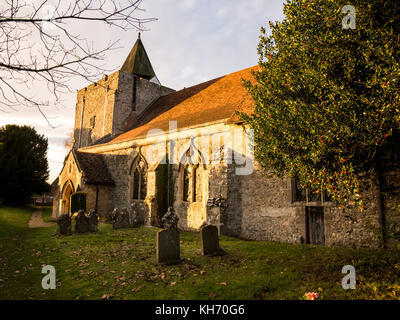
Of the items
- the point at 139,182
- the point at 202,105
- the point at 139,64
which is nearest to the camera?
the point at 202,105

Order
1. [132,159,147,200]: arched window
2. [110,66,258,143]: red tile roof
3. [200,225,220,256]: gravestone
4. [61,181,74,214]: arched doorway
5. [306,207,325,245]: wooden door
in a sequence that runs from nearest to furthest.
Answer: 1. [200,225,220,256]: gravestone
2. [306,207,325,245]: wooden door
3. [110,66,258,143]: red tile roof
4. [132,159,147,200]: arched window
5. [61,181,74,214]: arched doorway

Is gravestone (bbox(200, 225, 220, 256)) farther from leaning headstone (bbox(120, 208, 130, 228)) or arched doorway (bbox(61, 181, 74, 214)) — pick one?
arched doorway (bbox(61, 181, 74, 214))

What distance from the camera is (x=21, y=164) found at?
2830 cm

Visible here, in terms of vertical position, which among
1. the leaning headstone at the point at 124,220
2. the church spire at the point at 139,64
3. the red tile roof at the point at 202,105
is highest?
the church spire at the point at 139,64

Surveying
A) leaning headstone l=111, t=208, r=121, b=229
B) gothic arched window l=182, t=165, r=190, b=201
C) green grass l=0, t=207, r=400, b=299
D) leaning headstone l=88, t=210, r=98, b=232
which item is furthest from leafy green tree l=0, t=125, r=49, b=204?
gothic arched window l=182, t=165, r=190, b=201

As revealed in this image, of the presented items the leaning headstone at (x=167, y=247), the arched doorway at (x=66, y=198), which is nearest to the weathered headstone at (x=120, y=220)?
the arched doorway at (x=66, y=198)

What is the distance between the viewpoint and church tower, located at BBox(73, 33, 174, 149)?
22.9m

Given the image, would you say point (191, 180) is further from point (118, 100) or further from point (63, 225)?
point (118, 100)

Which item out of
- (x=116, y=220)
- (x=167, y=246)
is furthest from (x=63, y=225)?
(x=167, y=246)

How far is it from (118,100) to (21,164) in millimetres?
14470

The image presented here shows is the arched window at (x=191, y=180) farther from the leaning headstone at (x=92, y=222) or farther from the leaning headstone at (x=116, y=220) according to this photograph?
the leaning headstone at (x=92, y=222)

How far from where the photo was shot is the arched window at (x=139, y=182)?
A: 56.7ft

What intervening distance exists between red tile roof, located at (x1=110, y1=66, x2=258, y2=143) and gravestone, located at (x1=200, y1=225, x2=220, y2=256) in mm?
6170

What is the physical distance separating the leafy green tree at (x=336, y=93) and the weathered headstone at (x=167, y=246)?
4010mm
